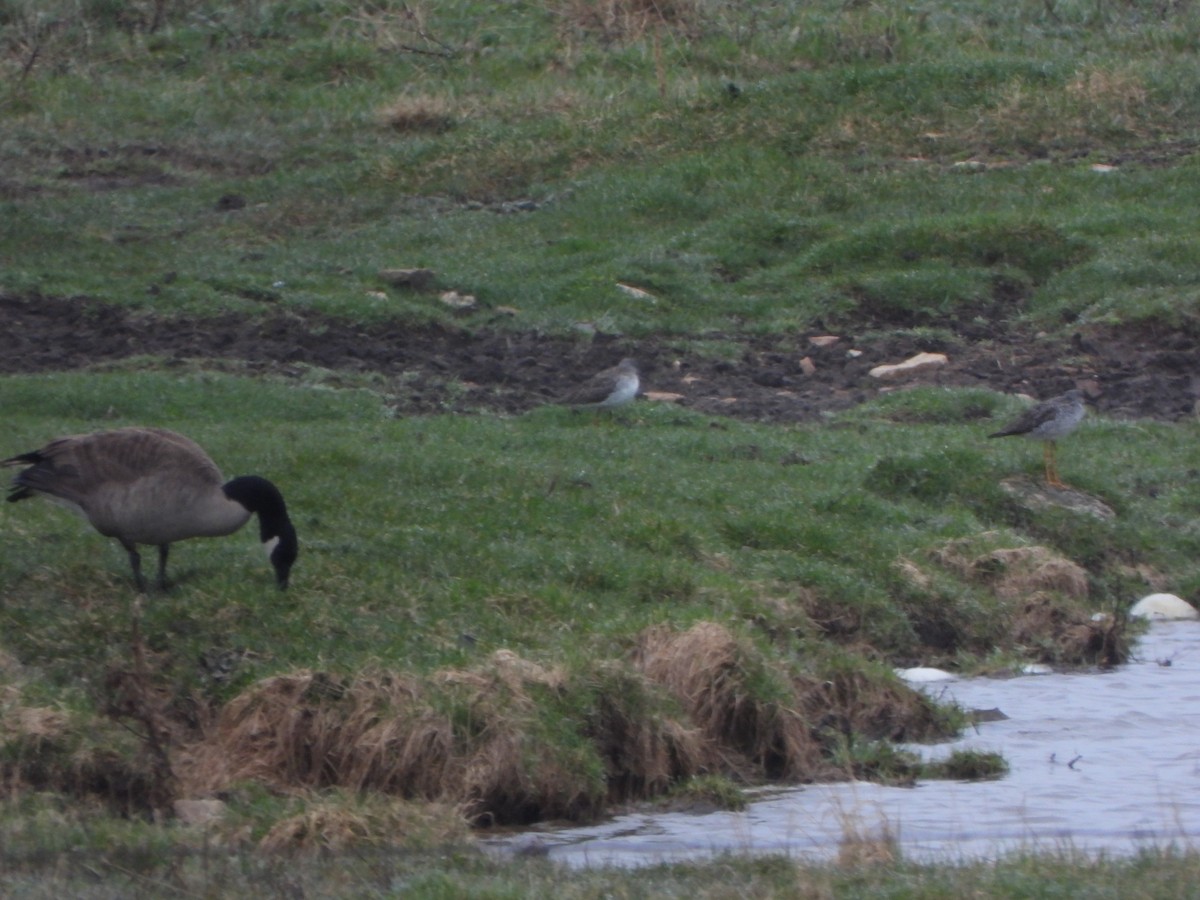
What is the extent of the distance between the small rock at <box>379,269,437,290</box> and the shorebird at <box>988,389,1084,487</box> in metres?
6.94

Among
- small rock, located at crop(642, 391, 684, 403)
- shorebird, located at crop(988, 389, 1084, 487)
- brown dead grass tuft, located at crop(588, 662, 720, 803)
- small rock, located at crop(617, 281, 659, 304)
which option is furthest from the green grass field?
small rock, located at crop(642, 391, 684, 403)

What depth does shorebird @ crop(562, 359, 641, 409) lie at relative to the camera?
45.9 ft

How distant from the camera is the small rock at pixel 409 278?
17953mm

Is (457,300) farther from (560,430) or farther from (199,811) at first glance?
(199,811)

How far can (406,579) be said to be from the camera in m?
9.40

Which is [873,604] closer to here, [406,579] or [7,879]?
[406,579]

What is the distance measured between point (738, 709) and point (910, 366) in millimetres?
8384

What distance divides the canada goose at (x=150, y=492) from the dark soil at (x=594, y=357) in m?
5.85

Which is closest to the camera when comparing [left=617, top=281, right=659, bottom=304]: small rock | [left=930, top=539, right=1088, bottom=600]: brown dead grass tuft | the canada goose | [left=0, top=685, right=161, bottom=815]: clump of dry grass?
[left=0, top=685, right=161, bottom=815]: clump of dry grass

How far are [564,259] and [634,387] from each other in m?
5.15

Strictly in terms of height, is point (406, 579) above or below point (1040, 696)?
above

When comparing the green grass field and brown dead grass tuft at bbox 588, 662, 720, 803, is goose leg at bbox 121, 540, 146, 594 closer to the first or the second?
the green grass field

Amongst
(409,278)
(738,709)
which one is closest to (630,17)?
(409,278)

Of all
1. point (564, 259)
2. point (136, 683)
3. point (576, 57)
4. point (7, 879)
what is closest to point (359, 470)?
point (136, 683)
